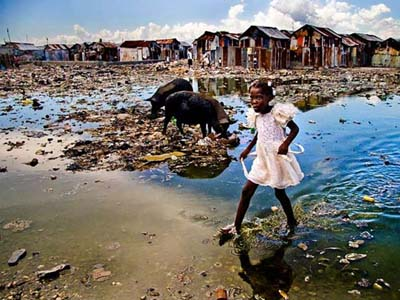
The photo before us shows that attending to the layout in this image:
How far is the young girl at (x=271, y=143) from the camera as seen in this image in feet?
12.1

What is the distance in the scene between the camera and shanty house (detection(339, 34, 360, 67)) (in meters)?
42.9

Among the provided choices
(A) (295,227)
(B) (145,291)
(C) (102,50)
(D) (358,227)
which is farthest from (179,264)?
(C) (102,50)

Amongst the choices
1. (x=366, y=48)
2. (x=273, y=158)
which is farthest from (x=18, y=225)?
(x=366, y=48)

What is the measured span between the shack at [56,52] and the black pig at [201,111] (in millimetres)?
67382

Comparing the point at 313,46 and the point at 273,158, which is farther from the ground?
the point at 313,46

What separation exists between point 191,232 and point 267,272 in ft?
3.73

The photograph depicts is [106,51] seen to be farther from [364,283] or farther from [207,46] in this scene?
[364,283]

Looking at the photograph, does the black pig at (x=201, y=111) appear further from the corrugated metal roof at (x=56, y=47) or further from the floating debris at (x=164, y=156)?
the corrugated metal roof at (x=56, y=47)

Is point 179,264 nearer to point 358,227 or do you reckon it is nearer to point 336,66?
point 358,227

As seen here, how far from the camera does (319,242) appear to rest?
3877 mm

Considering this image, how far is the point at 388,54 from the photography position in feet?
142

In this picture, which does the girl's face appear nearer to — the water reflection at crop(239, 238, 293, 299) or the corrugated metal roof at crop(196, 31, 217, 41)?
the water reflection at crop(239, 238, 293, 299)

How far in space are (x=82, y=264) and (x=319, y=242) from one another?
2.41 meters

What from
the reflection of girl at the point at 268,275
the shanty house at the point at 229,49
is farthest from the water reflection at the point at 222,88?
the shanty house at the point at 229,49
